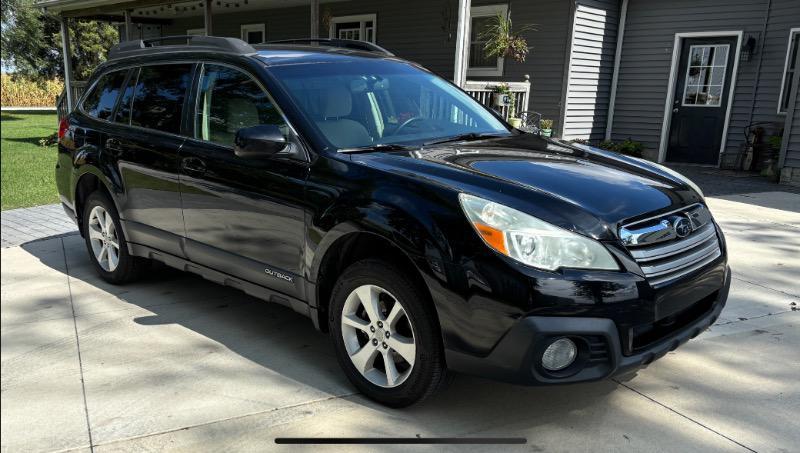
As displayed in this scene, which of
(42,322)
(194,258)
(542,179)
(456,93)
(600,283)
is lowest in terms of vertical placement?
(42,322)

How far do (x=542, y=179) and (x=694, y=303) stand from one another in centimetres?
91

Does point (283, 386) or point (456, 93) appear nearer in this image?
point (283, 386)

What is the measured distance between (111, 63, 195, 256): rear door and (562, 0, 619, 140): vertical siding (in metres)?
9.22

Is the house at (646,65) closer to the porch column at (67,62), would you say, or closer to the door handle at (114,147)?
the porch column at (67,62)

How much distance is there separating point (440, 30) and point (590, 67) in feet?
11.1

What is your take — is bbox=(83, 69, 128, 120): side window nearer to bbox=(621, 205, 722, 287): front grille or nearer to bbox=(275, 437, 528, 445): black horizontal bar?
bbox=(275, 437, 528, 445): black horizontal bar

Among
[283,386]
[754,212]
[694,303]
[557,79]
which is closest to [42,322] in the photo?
[283,386]

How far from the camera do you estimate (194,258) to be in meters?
4.07

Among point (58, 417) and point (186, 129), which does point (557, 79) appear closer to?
point (186, 129)

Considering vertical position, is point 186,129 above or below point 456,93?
below

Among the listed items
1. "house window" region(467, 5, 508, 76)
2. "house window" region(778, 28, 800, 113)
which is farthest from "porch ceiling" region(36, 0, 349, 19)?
"house window" region(778, 28, 800, 113)

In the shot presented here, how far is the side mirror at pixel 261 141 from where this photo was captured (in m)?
3.25

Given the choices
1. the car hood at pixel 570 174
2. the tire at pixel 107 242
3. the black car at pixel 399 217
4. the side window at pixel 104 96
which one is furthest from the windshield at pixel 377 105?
the tire at pixel 107 242

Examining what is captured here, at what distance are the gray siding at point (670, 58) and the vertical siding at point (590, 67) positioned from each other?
30 cm
